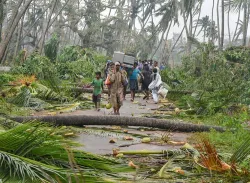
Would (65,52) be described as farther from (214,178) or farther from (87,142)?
(214,178)

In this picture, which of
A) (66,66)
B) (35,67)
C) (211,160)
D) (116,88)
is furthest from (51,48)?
(211,160)

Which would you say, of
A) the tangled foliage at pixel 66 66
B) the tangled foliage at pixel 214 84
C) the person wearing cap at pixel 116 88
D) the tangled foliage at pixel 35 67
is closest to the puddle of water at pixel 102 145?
the person wearing cap at pixel 116 88

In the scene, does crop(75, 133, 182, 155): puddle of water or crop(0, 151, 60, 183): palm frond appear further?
crop(75, 133, 182, 155): puddle of water

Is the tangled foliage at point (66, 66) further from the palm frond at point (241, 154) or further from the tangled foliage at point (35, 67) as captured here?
the palm frond at point (241, 154)

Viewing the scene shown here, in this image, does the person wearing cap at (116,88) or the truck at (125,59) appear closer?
the person wearing cap at (116,88)

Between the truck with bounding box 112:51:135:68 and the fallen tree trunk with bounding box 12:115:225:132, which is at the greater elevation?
the truck with bounding box 112:51:135:68

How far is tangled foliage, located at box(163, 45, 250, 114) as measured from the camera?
1238 cm

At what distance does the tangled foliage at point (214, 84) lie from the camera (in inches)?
487

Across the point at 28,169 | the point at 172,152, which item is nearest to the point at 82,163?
the point at 28,169

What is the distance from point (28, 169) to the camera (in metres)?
3.65

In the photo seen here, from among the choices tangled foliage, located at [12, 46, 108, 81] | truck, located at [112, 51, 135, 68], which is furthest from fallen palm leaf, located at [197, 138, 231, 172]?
truck, located at [112, 51, 135, 68]

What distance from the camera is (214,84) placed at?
15.6 m

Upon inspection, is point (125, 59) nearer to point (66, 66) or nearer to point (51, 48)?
point (66, 66)

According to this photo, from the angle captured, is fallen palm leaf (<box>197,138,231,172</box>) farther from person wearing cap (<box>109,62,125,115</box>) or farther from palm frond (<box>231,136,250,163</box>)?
person wearing cap (<box>109,62,125,115</box>)
